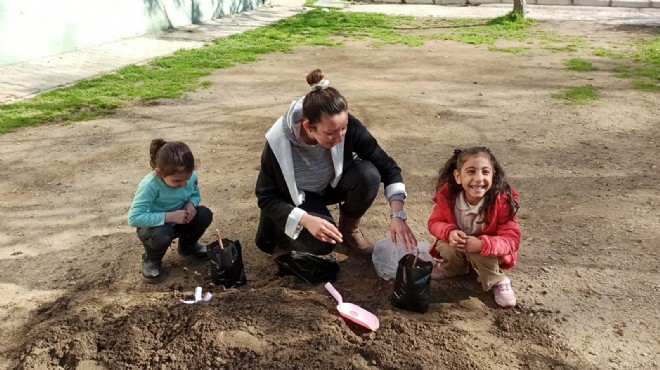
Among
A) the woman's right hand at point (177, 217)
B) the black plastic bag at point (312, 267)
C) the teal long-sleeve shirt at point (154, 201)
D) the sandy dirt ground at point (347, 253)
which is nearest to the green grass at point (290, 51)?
Answer: the sandy dirt ground at point (347, 253)

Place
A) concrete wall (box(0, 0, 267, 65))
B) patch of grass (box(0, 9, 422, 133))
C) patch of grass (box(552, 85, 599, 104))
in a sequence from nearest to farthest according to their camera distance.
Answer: patch of grass (box(0, 9, 422, 133)), patch of grass (box(552, 85, 599, 104)), concrete wall (box(0, 0, 267, 65))

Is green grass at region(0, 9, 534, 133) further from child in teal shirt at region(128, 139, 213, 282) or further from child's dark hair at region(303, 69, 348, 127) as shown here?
child's dark hair at region(303, 69, 348, 127)

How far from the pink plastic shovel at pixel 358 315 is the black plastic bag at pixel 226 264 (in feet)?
1.82

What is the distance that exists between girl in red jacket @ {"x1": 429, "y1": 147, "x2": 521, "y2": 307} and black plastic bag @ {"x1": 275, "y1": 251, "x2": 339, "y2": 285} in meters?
0.58

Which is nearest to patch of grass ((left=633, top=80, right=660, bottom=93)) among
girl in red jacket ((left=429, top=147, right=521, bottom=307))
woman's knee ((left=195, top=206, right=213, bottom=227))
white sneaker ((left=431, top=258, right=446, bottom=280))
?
girl in red jacket ((left=429, top=147, right=521, bottom=307))

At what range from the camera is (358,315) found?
258cm

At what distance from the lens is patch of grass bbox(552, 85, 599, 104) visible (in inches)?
244

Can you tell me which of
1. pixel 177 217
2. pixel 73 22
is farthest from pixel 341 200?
pixel 73 22

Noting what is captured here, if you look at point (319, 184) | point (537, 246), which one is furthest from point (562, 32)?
point (319, 184)

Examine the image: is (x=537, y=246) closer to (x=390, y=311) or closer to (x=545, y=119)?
(x=390, y=311)

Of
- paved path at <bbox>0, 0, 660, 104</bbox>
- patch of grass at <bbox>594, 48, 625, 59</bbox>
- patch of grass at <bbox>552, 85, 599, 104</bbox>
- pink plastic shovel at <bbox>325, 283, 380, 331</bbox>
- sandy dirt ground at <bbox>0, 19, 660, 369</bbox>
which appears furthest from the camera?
patch of grass at <bbox>594, 48, 625, 59</bbox>

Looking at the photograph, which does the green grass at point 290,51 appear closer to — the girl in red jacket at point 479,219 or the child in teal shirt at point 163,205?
the child in teal shirt at point 163,205

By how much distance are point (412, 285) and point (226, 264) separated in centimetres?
93

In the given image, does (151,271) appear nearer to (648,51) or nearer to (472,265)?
(472,265)
